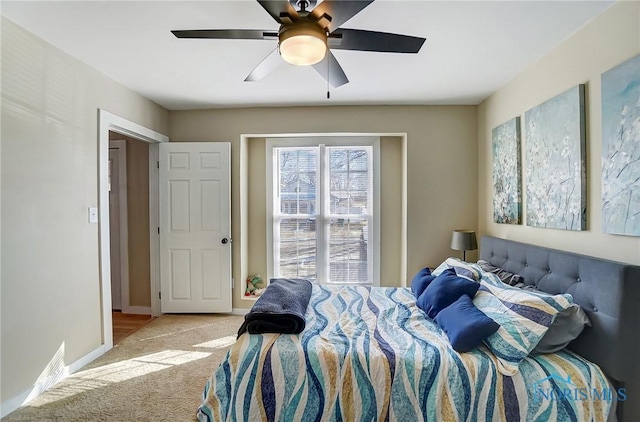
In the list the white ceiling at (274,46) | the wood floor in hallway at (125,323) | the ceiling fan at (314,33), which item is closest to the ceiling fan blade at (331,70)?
the ceiling fan at (314,33)

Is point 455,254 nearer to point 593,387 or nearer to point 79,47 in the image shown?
point 593,387

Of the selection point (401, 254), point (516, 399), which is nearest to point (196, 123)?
point (401, 254)

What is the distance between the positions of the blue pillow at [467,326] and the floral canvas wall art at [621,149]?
85 centimetres

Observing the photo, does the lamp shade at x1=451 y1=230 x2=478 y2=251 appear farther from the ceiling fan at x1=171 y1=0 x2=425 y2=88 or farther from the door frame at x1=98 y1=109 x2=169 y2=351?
the door frame at x1=98 y1=109 x2=169 y2=351

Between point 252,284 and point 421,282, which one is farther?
point 252,284

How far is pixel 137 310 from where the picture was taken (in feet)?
12.5

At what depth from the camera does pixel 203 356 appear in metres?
2.66

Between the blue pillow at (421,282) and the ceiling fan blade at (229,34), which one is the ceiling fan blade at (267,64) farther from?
the blue pillow at (421,282)

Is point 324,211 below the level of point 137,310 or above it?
above

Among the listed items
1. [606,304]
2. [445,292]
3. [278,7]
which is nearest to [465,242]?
[445,292]

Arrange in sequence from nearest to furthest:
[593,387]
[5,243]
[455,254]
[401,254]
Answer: [593,387], [5,243], [455,254], [401,254]

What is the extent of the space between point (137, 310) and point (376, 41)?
401 cm

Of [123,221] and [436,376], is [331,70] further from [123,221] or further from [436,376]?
[123,221]

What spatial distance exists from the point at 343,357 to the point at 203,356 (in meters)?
1.65
